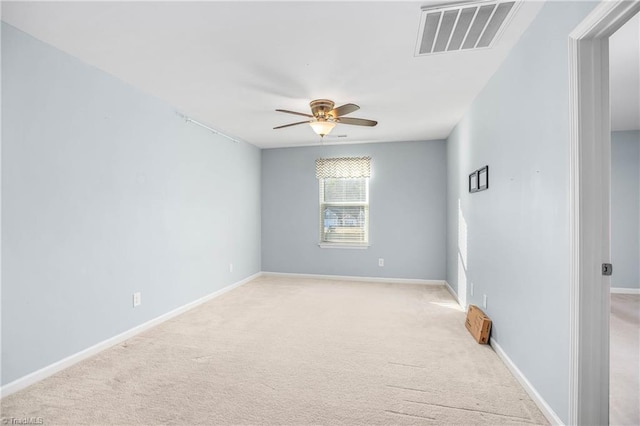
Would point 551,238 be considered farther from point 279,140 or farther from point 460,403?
point 279,140

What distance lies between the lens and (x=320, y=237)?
5785mm

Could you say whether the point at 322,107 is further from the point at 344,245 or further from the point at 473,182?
the point at 344,245

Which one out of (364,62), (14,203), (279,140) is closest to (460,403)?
(364,62)

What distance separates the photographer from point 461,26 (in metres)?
2.01

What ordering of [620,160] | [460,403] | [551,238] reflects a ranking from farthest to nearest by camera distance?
[620,160]
[460,403]
[551,238]

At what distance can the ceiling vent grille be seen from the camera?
1825mm

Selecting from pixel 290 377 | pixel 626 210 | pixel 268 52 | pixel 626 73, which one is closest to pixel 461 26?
pixel 268 52

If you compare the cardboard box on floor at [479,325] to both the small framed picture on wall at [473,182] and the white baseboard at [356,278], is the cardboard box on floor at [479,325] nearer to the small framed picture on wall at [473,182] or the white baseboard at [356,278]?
the small framed picture on wall at [473,182]

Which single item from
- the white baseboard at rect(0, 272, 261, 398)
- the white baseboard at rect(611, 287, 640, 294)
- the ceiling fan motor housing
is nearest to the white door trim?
the ceiling fan motor housing

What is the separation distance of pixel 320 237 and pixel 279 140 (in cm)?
187

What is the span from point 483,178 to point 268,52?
88.5 inches

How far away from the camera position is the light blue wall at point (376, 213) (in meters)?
5.34

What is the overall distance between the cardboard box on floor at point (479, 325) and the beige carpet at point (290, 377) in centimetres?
10

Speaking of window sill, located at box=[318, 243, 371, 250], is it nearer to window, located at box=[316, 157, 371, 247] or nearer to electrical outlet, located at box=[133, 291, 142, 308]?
window, located at box=[316, 157, 371, 247]
